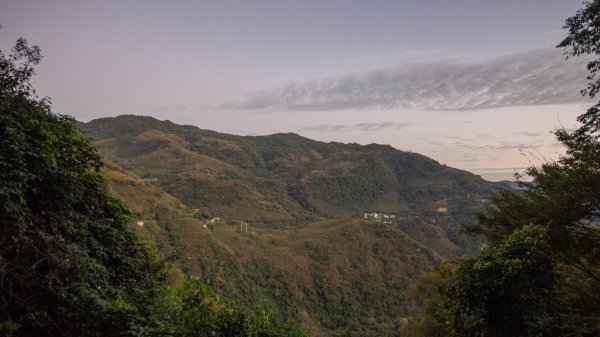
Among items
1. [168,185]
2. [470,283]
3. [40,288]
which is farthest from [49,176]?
[168,185]

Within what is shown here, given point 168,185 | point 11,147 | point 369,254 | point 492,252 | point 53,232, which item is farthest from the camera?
point 168,185

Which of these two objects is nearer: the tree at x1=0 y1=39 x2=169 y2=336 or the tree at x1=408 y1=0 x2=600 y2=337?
the tree at x1=0 y1=39 x2=169 y2=336

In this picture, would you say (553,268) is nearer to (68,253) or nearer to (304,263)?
(68,253)

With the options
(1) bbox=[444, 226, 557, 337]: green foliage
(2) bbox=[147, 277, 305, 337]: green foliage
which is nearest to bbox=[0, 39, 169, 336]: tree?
(2) bbox=[147, 277, 305, 337]: green foliage

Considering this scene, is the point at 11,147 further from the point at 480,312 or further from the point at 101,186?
the point at 480,312

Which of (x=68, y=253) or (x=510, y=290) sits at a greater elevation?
(x=68, y=253)

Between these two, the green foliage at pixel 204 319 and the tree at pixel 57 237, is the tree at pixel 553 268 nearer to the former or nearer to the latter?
the green foliage at pixel 204 319

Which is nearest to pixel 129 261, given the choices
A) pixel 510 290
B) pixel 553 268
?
pixel 510 290

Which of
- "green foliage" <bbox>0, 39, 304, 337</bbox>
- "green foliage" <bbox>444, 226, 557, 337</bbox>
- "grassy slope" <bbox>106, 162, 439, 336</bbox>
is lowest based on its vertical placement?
"grassy slope" <bbox>106, 162, 439, 336</bbox>

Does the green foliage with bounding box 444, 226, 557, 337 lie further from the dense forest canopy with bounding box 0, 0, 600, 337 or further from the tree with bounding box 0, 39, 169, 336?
the tree with bounding box 0, 39, 169, 336

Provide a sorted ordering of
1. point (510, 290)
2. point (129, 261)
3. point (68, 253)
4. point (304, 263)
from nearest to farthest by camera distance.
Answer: point (68, 253) → point (510, 290) → point (129, 261) → point (304, 263)

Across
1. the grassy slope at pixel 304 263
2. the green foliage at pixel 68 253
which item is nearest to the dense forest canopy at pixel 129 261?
the green foliage at pixel 68 253
